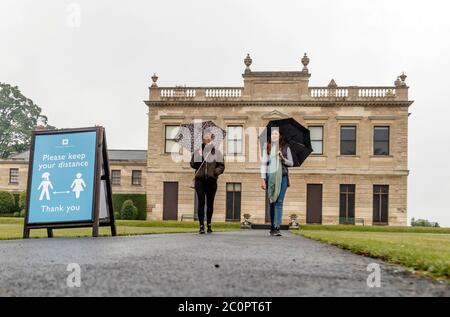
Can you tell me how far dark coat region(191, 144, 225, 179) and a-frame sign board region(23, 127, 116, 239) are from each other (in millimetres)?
1714

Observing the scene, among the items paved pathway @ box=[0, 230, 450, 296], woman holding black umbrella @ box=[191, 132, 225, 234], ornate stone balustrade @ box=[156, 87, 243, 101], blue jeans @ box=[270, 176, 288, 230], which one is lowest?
paved pathway @ box=[0, 230, 450, 296]

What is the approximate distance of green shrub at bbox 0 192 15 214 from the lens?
40156 millimetres

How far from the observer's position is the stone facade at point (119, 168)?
141 ft

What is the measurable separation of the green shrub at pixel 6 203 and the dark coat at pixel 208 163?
33.8 metres

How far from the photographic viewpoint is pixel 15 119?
188 ft

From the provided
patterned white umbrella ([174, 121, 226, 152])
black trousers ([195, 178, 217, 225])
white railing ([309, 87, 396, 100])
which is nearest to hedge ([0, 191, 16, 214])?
patterned white umbrella ([174, 121, 226, 152])

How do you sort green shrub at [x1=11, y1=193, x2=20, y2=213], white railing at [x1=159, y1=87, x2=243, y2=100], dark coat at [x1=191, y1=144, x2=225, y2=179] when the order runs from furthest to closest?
green shrub at [x1=11, y1=193, x2=20, y2=213]
white railing at [x1=159, y1=87, x2=243, y2=100]
dark coat at [x1=191, y1=144, x2=225, y2=179]

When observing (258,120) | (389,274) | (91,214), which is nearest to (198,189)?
(91,214)

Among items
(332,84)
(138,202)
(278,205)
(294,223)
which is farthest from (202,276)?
(138,202)

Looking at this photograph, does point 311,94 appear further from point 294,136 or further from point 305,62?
point 294,136

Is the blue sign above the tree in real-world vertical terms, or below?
below

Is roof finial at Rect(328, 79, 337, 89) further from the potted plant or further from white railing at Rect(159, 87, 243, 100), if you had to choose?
the potted plant

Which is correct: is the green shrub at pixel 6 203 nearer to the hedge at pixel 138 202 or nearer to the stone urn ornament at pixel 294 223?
the hedge at pixel 138 202

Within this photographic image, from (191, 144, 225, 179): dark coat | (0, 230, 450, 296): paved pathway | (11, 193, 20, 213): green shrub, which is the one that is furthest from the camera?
(11, 193, 20, 213): green shrub
